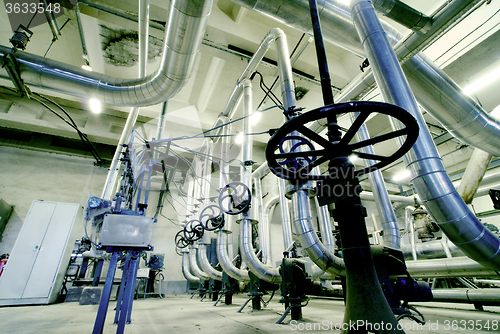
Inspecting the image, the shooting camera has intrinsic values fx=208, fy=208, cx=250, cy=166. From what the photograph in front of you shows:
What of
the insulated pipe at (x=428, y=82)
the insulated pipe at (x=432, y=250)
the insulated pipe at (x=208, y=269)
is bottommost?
the insulated pipe at (x=208, y=269)

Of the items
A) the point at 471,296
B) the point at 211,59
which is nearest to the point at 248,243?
the point at 471,296

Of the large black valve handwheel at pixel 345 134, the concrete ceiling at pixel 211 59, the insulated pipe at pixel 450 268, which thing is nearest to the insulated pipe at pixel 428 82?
the concrete ceiling at pixel 211 59

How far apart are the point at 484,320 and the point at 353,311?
208 centimetres

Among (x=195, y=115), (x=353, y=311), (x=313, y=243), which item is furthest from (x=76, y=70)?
(x=353, y=311)

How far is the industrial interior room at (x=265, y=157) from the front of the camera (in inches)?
47.5

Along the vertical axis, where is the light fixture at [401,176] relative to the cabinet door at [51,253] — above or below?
above

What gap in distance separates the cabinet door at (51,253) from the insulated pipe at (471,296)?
5789mm

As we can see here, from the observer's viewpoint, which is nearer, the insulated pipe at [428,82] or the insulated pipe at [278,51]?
the insulated pipe at [428,82]

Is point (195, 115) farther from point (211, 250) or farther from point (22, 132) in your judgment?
point (22, 132)

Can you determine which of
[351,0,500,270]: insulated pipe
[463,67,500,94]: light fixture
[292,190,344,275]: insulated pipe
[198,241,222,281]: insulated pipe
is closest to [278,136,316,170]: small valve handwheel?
[292,190,344,275]: insulated pipe

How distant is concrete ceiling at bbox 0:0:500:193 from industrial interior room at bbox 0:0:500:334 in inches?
1.3

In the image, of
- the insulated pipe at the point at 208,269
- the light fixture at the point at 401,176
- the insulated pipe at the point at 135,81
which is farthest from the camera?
the light fixture at the point at 401,176

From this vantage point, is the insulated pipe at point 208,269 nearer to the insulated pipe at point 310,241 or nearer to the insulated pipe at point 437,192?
the insulated pipe at point 310,241

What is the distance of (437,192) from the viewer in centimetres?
123
